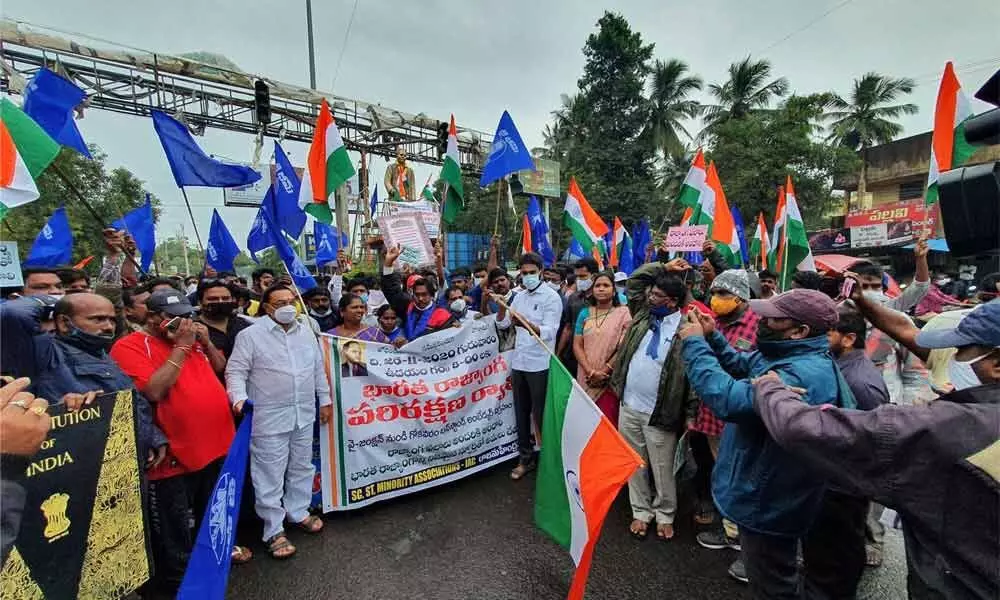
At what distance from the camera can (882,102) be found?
86.6ft

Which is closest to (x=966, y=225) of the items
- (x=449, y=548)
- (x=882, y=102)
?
(x=449, y=548)

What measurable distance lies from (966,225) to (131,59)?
1448cm

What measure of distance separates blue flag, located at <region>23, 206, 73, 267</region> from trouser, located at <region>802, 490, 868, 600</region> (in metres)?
7.38

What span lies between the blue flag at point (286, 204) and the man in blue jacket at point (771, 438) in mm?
4015

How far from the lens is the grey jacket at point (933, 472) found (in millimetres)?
1105

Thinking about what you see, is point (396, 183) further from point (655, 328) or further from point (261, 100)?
point (655, 328)

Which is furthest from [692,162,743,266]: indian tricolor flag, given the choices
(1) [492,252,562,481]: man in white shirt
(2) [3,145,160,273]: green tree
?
(2) [3,145,160,273]: green tree

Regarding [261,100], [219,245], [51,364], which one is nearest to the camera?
[51,364]

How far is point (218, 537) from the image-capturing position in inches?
87.5

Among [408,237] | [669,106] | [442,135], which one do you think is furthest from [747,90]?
[408,237]

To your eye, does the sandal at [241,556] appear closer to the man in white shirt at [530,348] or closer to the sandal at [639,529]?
the man in white shirt at [530,348]

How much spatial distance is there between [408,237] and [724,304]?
344 centimetres

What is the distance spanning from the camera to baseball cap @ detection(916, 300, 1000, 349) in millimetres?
1379

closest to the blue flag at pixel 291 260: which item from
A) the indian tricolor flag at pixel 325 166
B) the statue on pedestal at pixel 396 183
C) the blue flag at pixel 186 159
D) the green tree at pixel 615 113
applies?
the indian tricolor flag at pixel 325 166
